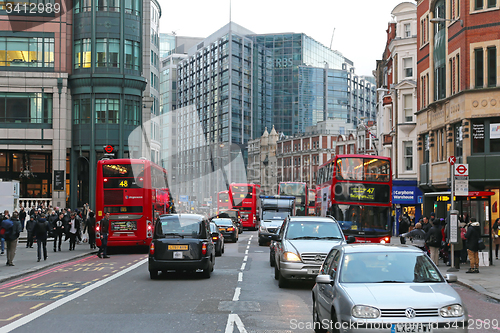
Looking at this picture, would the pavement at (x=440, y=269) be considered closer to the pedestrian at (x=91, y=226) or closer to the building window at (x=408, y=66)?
the pedestrian at (x=91, y=226)

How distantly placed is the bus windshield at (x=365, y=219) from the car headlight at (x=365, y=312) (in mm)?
20222

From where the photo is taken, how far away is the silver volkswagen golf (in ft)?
23.3

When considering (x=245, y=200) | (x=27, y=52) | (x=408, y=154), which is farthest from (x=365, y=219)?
(x=27, y=52)

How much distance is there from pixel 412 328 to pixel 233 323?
149 inches

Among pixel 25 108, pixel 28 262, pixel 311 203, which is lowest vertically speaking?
pixel 311 203

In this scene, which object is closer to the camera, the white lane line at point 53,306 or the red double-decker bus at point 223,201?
the white lane line at point 53,306

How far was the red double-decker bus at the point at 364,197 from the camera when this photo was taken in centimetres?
2714

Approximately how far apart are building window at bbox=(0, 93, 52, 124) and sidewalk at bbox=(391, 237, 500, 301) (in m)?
40.7

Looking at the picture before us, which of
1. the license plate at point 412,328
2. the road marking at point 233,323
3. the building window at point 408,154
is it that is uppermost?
the building window at point 408,154

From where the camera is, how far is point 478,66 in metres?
29.2

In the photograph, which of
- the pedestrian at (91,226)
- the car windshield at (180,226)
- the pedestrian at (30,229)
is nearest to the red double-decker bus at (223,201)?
the pedestrian at (30,229)

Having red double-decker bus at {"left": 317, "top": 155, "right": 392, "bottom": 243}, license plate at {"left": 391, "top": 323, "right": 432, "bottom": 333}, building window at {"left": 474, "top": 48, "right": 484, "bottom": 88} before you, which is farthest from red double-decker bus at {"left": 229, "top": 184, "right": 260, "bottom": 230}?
license plate at {"left": 391, "top": 323, "right": 432, "bottom": 333}

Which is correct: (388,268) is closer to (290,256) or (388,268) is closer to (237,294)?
(237,294)

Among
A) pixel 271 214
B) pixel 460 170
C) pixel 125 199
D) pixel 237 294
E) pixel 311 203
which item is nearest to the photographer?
pixel 237 294
